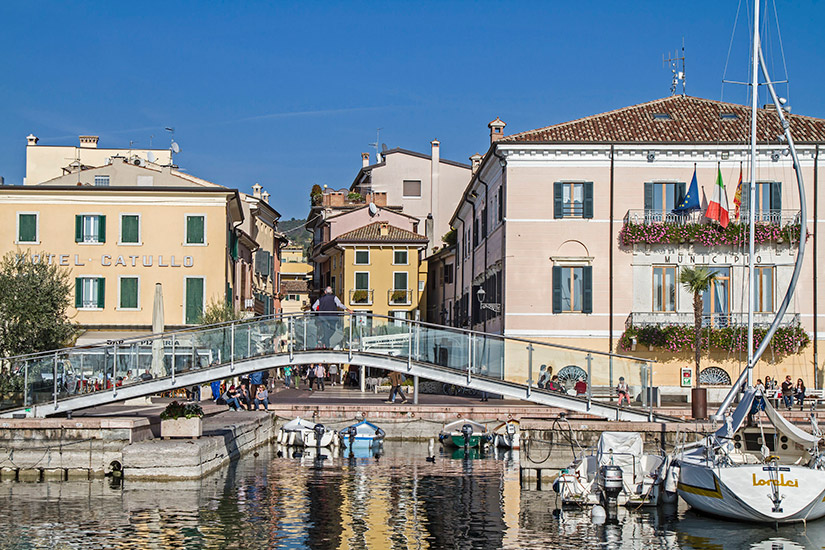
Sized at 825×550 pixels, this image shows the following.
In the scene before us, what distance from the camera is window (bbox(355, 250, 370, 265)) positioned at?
80000mm

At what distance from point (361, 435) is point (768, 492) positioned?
19288mm

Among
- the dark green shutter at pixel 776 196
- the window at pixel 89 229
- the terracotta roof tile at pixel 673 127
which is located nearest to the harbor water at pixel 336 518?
the terracotta roof tile at pixel 673 127

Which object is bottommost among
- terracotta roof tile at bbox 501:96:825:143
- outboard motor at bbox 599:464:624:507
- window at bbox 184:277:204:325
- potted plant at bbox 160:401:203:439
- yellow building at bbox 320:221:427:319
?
outboard motor at bbox 599:464:624:507

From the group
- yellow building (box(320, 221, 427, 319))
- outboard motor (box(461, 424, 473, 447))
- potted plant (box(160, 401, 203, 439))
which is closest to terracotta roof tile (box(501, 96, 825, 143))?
outboard motor (box(461, 424, 473, 447))

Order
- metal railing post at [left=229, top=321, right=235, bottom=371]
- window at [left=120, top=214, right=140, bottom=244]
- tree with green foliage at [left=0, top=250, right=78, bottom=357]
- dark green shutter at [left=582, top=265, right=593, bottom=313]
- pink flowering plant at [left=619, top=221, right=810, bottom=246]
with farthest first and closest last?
window at [left=120, top=214, right=140, bottom=244] → dark green shutter at [left=582, top=265, right=593, bottom=313] → pink flowering plant at [left=619, top=221, right=810, bottom=246] → tree with green foliage at [left=0, top=250, right=78, bottom=357] → metal railing post at [left=229, top=321, right=235, bottom=371]

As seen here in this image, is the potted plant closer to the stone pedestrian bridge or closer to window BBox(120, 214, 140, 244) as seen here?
the stone pedestrian bridge

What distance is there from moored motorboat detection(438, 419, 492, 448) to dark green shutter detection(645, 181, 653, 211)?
12891 mm

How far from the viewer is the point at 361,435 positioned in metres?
39.6

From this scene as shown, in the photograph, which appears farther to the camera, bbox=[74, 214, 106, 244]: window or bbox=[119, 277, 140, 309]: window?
bbox=[74, 214, 106, 244]: window

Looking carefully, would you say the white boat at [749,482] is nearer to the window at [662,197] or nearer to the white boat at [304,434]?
the white boat at [304,434]

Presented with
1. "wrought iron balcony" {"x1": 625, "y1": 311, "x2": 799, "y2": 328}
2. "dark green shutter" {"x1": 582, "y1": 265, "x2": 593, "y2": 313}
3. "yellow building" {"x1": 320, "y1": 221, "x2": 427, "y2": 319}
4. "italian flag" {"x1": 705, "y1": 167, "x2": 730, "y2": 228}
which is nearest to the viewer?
"italian flag" {"x1": 705, "y1": 167, "x2": 730, "y2": 228}

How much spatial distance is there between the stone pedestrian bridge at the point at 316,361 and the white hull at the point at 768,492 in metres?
7.11

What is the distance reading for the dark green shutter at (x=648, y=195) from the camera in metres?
46.8

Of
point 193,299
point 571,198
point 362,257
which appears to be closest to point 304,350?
point 571,198
